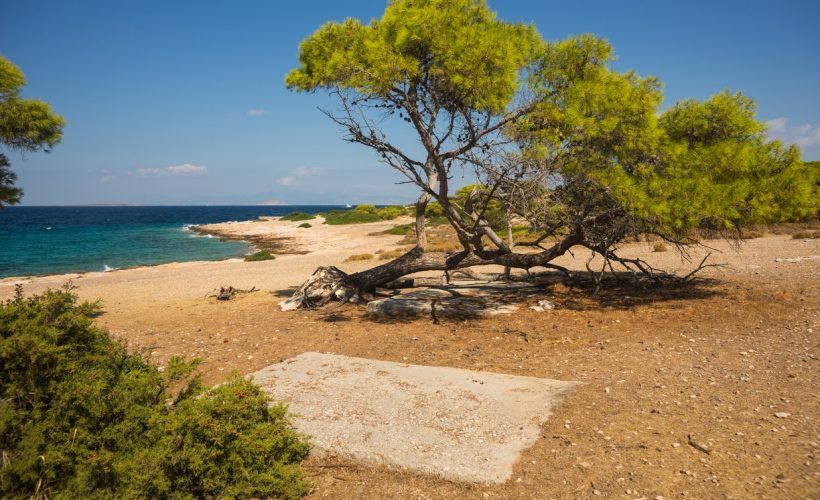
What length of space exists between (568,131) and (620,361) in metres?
4.69

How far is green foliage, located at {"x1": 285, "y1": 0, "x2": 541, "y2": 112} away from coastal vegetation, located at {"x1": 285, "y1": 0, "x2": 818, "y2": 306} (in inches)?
1.1

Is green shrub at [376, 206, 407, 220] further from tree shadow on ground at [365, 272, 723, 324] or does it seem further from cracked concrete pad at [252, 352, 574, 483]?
cracked concrete pad at [252, 352, 574, 483]

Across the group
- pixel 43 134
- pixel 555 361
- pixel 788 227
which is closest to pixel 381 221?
pixel 788 227

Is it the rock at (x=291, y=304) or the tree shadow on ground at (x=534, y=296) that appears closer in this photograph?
the tree shadow on ground at (x=534, y=296)

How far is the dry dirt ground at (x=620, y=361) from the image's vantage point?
4.03 m

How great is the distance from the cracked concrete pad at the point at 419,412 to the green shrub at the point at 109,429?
0.74m

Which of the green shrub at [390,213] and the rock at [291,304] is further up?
the green shrub at [390,213]

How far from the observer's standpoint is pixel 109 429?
12.0ft

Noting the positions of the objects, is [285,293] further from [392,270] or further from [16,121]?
[16,121]

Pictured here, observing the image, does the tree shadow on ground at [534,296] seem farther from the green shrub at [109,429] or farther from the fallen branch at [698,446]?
the green shrub at [109,429]

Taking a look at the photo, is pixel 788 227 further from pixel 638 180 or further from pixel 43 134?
pixel 43 134

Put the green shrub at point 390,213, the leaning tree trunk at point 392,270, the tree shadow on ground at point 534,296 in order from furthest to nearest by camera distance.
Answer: the green shrub at point 390,213, the leaning tree trunk at point 392,270, the tree shadow on ground at point 534,296

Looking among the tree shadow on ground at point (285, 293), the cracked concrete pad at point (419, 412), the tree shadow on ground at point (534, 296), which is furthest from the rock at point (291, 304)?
the cracked concrete pad at point (419, 412)

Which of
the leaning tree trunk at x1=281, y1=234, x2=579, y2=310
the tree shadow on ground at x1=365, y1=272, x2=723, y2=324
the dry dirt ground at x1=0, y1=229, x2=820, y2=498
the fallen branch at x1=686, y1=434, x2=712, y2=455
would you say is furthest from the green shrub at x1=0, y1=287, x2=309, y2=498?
the leaning tree trunk at x1=281, y1=234, x2=579, y2=310
